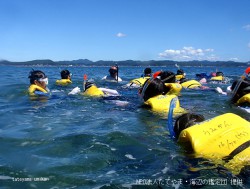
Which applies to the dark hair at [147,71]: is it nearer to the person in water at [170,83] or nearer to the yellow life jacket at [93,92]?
the person in water at [170,83]

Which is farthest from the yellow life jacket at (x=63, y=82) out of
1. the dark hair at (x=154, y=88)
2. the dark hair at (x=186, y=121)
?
the dark hair at (x=186, y=121)

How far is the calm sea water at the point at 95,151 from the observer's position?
14.8 ft

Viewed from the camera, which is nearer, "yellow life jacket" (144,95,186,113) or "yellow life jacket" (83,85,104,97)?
"yellow life jacket" (144,95,186,113)

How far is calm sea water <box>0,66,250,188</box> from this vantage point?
450 cm

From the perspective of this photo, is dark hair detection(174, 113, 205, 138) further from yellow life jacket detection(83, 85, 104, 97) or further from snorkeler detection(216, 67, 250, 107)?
yellow life jacket detection(83, 85, 104, 97)

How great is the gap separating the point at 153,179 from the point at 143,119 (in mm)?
4230

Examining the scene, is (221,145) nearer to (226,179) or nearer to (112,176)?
(226,179)

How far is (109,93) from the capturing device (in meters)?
13.3

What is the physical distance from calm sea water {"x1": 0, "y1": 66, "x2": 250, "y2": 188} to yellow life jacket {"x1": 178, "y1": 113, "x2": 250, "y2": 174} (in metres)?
0.19

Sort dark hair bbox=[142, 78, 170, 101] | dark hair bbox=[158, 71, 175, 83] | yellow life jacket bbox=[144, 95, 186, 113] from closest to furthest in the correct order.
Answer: yellow life jacket bbox=[144, 95, 186, 113] < dark hair bbox=[142, 78, 170, 101] < dark hair bbox=[158, 71, 175, 83]

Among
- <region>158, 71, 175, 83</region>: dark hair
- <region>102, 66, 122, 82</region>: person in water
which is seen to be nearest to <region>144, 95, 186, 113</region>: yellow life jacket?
<region>158, 71, 175, 83</region>: dark hair

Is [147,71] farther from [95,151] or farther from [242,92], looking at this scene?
[95,151]

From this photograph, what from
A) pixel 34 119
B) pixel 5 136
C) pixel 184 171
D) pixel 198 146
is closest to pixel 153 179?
A: pixel 184 171

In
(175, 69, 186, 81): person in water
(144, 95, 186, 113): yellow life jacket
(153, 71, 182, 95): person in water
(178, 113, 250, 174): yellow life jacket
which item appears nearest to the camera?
(178, 113, 250, 174): yellow life jacket
